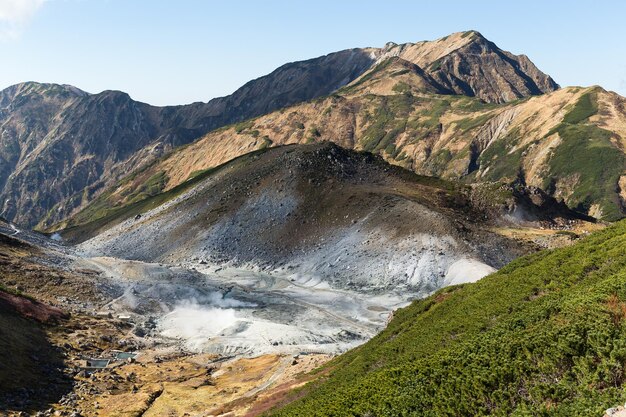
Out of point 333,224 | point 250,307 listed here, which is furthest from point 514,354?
point 333,224

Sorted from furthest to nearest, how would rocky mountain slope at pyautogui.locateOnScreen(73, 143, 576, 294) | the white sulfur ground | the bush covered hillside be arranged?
rocky mountain slope at pyautogui.locateOnScreen(73, 143, 576, 294) < the white sulfur ground < the bush covered hillside

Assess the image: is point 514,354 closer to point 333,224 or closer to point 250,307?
point 250,307

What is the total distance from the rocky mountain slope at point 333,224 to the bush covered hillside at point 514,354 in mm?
50487

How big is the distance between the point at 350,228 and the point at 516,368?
286ft

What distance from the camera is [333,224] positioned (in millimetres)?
111688

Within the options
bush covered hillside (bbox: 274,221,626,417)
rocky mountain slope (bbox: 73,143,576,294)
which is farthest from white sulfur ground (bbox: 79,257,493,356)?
bush covered hillside (bbox: 274,221,626,417)

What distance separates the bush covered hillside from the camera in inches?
766

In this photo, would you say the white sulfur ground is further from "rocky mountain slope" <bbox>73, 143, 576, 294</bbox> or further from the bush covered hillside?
the bush covered hillside

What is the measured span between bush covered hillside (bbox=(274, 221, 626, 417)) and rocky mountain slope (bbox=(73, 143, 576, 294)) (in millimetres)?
50487

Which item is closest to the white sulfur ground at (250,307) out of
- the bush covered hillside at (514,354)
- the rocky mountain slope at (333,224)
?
the rocky mountain slope at (333,224)

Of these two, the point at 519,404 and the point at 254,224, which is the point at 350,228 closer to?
the point at 254,224

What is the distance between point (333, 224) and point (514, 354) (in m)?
89.0

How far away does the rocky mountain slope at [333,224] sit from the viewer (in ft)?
313

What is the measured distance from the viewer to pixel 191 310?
83062mm
